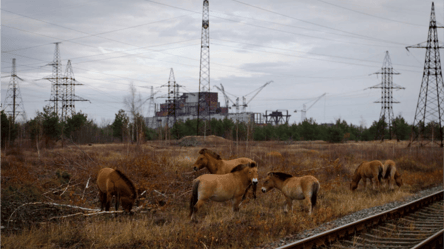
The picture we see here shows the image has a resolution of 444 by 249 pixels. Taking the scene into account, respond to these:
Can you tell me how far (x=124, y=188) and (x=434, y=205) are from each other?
10659 millimetres

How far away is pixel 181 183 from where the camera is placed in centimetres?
1415

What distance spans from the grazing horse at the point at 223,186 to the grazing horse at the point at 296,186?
669mm

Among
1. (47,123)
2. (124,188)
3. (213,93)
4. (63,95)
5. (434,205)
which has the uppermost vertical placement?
(213,93)

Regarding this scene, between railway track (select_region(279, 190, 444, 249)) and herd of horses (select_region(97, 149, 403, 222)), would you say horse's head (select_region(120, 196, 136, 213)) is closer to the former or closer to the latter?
herd of horses (select_region(97, 149, 403, 222))

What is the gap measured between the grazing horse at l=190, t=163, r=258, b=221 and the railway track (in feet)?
8.53

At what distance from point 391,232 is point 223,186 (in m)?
4.33

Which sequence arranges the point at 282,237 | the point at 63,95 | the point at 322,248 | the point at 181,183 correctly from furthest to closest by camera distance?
the point at 63,95 → the point at 181,183 → the point at 282,237 → the point at 322,248

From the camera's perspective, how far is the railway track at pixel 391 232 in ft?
25.1

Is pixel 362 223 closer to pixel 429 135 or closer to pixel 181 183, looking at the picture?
pixel 181 183

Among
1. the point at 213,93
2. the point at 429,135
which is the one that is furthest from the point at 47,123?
the point at 213,93

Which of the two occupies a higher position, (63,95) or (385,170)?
(63,95)

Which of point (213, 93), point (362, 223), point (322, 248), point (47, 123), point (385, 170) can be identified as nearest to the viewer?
point (322, 248)

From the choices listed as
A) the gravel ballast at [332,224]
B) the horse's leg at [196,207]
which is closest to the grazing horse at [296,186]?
the gravel ballast at [332,224]

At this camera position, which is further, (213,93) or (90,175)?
(213,93)
